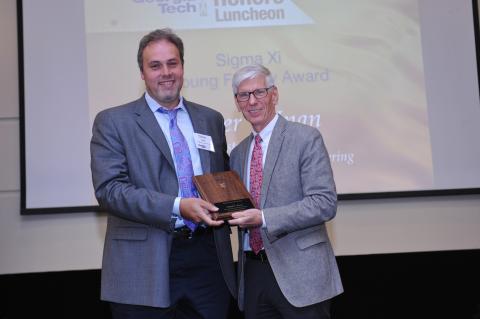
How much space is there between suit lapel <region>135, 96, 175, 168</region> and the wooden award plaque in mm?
187

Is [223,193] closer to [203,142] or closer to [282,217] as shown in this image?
[282,217]

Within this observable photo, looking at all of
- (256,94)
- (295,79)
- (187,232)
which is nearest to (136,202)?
(187,232)

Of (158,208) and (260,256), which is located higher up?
(158,208)

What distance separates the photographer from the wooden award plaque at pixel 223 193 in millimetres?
2191

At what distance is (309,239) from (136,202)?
732mm

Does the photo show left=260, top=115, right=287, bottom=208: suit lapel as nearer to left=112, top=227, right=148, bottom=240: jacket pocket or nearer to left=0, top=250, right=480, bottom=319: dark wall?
left=112, top=227, right=148, bottom=240: jacket pocket

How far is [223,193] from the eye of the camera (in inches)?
87.7

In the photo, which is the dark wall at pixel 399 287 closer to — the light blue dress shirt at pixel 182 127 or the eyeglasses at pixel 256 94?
the light blue dress shirt at pixel 182 127

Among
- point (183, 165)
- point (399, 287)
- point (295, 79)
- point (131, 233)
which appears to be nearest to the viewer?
point (131, 233)

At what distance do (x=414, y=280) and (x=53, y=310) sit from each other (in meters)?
2.76

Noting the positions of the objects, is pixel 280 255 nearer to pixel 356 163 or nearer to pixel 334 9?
pixel 356 163

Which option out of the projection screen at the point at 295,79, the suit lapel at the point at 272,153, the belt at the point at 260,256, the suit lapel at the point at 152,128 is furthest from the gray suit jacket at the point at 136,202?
the projection screen at the point at 295,79

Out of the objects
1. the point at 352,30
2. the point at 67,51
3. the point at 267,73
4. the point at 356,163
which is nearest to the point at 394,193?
the point at 356,163

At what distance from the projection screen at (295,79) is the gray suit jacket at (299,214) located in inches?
64.7
